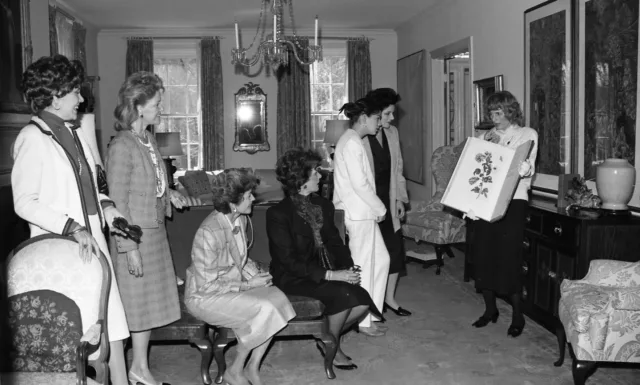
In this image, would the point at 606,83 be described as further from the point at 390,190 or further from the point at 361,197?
the point at 361,197

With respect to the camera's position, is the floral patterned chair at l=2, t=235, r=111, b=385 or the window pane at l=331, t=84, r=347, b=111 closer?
the floral patterned chair at l=2, t=235, r=111, b=385

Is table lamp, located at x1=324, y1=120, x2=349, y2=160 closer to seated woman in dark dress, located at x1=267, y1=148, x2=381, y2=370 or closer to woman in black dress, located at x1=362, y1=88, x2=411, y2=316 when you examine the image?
woman in black dress, located at x1=362, y1=88, x2=411, y2=316

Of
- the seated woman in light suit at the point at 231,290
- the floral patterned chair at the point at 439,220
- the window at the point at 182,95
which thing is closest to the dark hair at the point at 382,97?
the seated woman in light suit at the point at 231,290

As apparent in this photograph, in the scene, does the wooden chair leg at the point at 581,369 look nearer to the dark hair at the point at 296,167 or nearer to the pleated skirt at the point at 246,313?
the pleated skirt at the point at 246,313

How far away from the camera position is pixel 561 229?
13.9 ft

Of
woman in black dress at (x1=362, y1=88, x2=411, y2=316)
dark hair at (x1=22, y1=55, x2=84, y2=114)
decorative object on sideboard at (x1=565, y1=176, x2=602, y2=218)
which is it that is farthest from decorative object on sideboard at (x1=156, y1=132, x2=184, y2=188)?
dark hair at (x1=22, y1=55, x2=84, y2=114)

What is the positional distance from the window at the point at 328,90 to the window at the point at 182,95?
6.38 feet

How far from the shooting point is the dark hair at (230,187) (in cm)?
346

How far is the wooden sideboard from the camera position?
3932 mm

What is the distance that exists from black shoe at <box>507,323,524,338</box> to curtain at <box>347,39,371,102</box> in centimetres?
672

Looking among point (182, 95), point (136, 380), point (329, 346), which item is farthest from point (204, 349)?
point (182, 95)

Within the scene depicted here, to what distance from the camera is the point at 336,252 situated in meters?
3.99

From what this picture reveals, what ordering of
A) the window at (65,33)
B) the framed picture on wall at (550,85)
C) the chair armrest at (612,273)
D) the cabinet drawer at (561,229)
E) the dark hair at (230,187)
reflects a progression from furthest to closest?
1. the window at (65,33)
2. the framed picture on wall at (550,85)
3. the cabinet drawer at (561,229)
4. the chair armrest at (612,273)
5. the dark hair at (230,187)

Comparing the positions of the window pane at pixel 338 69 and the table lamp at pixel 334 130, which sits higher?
the window pane at pixel 338 69
